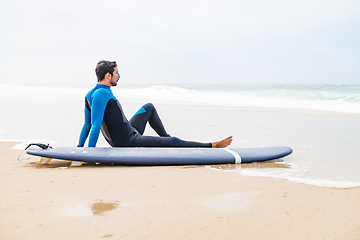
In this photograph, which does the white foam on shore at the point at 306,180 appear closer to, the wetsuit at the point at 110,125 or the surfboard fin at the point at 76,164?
the wetsuit at the point at 110,125

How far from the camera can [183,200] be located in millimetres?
2404

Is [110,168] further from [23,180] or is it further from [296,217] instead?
[296,217]

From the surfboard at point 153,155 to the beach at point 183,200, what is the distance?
9 cm

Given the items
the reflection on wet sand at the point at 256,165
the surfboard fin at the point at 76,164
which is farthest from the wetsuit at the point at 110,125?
the reflection on wet sand at the point at 256,165

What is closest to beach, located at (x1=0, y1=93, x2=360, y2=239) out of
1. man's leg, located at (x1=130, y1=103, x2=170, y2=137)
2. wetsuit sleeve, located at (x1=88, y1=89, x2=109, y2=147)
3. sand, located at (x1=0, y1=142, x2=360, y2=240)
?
sand, located at (x1=0, y1=142, x2=360, y2=240)

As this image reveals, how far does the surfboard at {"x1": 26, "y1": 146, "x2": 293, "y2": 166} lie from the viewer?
3391mm

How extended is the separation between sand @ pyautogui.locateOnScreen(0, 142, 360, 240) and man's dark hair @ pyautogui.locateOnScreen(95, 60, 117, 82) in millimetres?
→ 1074

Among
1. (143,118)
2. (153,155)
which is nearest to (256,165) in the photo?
(153,155)

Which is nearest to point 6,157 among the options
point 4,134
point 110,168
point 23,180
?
point 23,180

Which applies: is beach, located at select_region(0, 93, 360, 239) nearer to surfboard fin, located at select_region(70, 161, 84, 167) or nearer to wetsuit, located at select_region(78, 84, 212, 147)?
surfboard fin, located at select_region(70, 161, 84, 167)

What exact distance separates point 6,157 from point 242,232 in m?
3.12

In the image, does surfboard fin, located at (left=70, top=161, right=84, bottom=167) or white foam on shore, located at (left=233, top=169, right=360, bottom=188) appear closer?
white foam on shore, located at (left=233, top=169, right=360, bottom=188)

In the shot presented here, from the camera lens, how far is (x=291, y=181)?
289 cm

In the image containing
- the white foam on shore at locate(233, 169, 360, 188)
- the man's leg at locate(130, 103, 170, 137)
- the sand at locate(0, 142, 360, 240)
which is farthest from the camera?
the man's leg at locate(130, 103, 170, 137)
